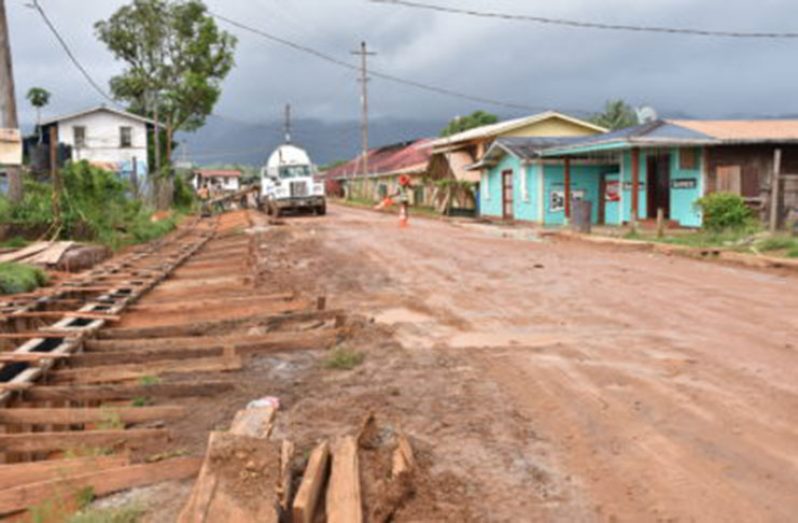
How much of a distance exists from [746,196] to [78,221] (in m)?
17.2

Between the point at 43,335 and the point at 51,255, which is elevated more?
the point at 51,255

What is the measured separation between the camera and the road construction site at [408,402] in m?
3.92

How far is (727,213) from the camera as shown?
19.5m

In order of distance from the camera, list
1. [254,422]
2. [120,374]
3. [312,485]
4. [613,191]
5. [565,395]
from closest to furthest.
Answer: [312,485]
[254,422]
[565,395]
[120,374]
[613,191]

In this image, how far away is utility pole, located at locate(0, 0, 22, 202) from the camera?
17.1 metres

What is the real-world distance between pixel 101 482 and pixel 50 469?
1.30ft

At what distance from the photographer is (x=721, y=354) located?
7012 mm

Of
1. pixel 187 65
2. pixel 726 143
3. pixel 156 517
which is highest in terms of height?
pixel 187 65

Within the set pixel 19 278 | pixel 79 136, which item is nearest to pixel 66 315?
pixel 19 278

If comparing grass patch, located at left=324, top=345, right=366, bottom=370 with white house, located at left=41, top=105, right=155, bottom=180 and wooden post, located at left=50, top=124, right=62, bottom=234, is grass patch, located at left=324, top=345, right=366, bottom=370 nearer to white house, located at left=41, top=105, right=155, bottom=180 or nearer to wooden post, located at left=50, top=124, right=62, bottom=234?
wooden post, located at left=50, top=124, right=62, bottom=234

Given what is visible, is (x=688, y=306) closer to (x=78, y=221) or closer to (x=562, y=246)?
(x=562, y=246)

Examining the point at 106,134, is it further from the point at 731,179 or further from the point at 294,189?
the point at 731,179

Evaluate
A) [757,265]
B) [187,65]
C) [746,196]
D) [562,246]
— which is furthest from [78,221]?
[187,65]

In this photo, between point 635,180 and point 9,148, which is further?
point 635,180
